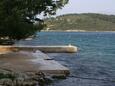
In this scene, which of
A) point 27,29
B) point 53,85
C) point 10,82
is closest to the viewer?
point 10,82

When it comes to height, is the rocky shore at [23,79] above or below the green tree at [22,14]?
below

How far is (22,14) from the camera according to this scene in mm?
24594

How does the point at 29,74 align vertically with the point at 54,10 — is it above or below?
below

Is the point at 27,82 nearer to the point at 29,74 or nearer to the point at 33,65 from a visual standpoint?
the point at 29,74

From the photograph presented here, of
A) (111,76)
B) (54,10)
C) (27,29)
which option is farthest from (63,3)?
(111,76)

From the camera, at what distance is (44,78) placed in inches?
879

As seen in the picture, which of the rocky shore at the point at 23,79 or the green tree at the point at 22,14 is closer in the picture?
the rocky shore at the point at 23,79

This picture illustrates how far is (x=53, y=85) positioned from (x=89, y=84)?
2326 mm

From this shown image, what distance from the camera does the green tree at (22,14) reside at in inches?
942

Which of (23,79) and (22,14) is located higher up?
(22,14)

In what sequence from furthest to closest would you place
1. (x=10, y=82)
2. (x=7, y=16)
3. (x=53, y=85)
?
(x=7, y=16)
(x=53, y=85)
(x=10, y=82)

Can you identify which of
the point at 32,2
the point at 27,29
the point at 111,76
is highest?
the point at 32,2

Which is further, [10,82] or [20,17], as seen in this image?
[20,17]

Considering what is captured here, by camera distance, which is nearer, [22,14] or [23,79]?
[23,79]
